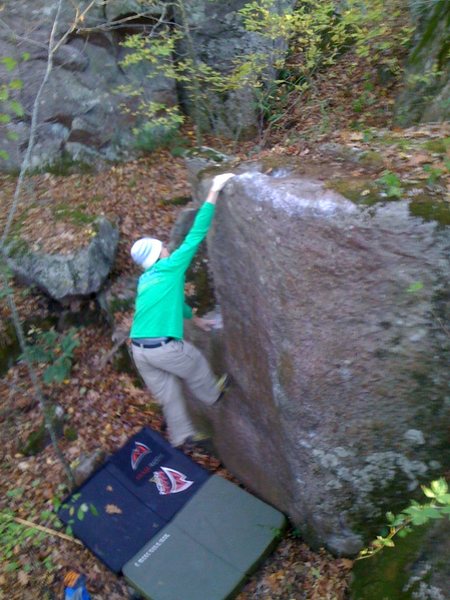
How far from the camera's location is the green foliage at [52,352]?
6371 millimetres

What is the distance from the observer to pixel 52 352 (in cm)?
670

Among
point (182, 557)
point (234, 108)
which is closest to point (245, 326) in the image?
point (182, 557)

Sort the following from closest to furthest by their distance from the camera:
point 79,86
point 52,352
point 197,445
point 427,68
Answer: point 197,445 → point 427,68 → point 52,352 → point 79,86

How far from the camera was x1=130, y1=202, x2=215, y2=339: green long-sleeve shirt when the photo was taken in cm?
457

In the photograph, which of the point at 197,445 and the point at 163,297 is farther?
the point at 197,445

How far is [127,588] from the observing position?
4645 mm

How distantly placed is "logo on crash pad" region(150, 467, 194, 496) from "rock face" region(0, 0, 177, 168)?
5532 mm

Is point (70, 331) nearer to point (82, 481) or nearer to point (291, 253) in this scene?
point (82, 481)

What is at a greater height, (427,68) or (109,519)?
(427,68)

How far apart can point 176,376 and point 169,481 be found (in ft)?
3.32

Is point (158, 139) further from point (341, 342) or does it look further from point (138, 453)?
point (341, 342)

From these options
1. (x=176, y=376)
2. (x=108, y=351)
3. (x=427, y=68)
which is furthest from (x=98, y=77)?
(x=176, y=376)

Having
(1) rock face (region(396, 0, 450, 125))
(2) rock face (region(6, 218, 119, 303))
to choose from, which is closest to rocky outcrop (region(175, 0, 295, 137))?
(1) rock face (region(396, 0, 450, 125))

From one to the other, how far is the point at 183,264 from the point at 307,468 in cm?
191
